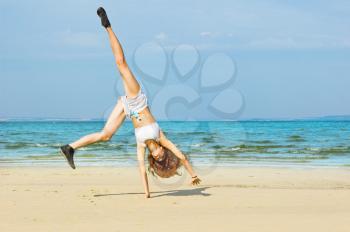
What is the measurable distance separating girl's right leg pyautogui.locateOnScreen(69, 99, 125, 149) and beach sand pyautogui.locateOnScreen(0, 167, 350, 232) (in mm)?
925

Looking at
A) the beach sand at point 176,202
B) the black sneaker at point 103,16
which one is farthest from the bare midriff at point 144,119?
the black sneaker at point 103,16

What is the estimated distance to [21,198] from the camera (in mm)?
9773

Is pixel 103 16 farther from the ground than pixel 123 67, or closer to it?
farther from the ground

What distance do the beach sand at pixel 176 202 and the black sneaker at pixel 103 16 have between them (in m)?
2.77

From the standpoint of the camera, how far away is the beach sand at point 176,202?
7.40 m

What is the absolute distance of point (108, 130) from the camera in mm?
9688

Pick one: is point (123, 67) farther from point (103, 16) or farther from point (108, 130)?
point (108, 130)

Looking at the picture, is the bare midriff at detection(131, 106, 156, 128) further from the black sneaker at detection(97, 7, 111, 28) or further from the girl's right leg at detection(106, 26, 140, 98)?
the black sneaker at detection(97, 7, 111, 28)

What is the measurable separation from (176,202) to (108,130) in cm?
158

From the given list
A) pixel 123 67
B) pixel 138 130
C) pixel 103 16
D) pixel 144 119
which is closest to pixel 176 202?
pixel 138 130

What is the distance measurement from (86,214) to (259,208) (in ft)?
8.21

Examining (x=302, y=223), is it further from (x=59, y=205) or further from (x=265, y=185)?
(x=265, y=185)

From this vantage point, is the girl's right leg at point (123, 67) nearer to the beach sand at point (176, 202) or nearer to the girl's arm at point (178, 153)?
the girl's arm at point (178, 153)

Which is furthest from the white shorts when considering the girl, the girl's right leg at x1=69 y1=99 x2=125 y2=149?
the girl's right leg at x1=69 y1=99 x2=125 y2=149
